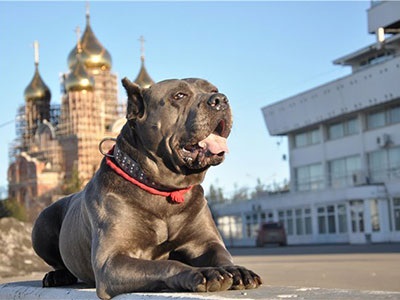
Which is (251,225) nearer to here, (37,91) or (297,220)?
(297,220)

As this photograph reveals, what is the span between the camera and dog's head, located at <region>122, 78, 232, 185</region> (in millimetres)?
4367

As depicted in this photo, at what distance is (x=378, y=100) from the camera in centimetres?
5062

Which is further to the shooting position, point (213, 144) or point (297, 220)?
point (297, 220)

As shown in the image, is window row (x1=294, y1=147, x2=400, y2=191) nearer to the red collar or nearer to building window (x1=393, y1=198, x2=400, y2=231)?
building window (x1=393, y1=198, x2=400, y2=231)

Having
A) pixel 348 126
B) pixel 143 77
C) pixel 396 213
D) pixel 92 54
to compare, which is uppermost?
pixel 92 54

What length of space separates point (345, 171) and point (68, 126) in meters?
56.2

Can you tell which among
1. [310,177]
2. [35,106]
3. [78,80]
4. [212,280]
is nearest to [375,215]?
[310,177]

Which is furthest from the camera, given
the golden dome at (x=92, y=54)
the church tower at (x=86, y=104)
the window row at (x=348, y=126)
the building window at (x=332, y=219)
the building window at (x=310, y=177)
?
the golden dome at (x=92, y=54)

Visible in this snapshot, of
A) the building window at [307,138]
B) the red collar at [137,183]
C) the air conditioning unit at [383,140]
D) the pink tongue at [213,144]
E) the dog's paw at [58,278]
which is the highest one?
the building window at [307,138]

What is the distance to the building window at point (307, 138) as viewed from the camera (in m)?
61.7

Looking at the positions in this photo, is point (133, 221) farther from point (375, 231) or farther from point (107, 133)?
point (107, 133)

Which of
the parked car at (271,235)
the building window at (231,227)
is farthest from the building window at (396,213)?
the building window at (231,227)

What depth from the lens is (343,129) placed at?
57969 mm

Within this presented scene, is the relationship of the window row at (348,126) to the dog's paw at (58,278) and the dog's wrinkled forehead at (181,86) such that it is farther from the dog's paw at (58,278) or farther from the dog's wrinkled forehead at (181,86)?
the dog's wrinkled forehead at (181,86)
